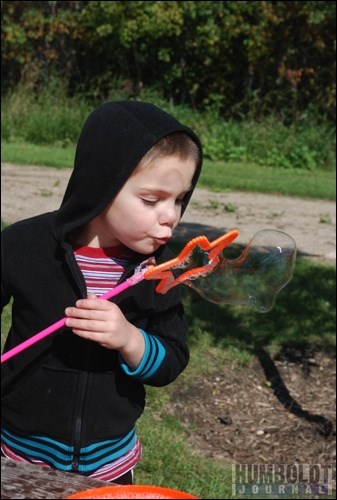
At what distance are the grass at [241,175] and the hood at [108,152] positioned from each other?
7.55 metres

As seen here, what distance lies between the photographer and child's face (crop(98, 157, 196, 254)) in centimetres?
172

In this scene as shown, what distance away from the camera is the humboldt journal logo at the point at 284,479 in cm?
344

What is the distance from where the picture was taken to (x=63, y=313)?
182cm

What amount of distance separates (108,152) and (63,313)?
0.34 metres

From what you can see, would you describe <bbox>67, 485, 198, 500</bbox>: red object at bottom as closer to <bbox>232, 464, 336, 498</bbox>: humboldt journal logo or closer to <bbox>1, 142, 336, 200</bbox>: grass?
<bbox>232, 464, 336, 498</bbox>: humboldt journal logo

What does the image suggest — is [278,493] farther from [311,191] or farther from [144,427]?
[311,191]

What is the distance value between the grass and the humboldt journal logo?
Answer: 5.71 m

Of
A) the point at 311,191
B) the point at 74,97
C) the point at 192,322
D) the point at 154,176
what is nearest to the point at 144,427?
the point at 192,322

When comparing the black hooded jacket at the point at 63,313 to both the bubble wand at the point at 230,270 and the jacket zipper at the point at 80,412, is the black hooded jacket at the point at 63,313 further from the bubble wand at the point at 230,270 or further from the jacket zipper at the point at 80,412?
the bubble wand at the point at 230,270

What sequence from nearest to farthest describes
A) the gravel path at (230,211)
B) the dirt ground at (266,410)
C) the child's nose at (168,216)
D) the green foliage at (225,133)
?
the child's nose at (168,216) → the dirt ground at (266,410) → the gravel path at (230,211) → the green foliage at (225,133)

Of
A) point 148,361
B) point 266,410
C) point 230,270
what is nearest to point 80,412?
point 148,361

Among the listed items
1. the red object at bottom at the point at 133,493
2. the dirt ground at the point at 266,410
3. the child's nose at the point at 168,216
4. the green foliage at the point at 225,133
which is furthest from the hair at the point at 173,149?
the green foliage at the point at 225,133

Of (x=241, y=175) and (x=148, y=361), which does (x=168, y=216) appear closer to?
(x=148, y=361)

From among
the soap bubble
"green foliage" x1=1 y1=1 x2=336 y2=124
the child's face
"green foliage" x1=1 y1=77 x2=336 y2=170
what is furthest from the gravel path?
the child's face
